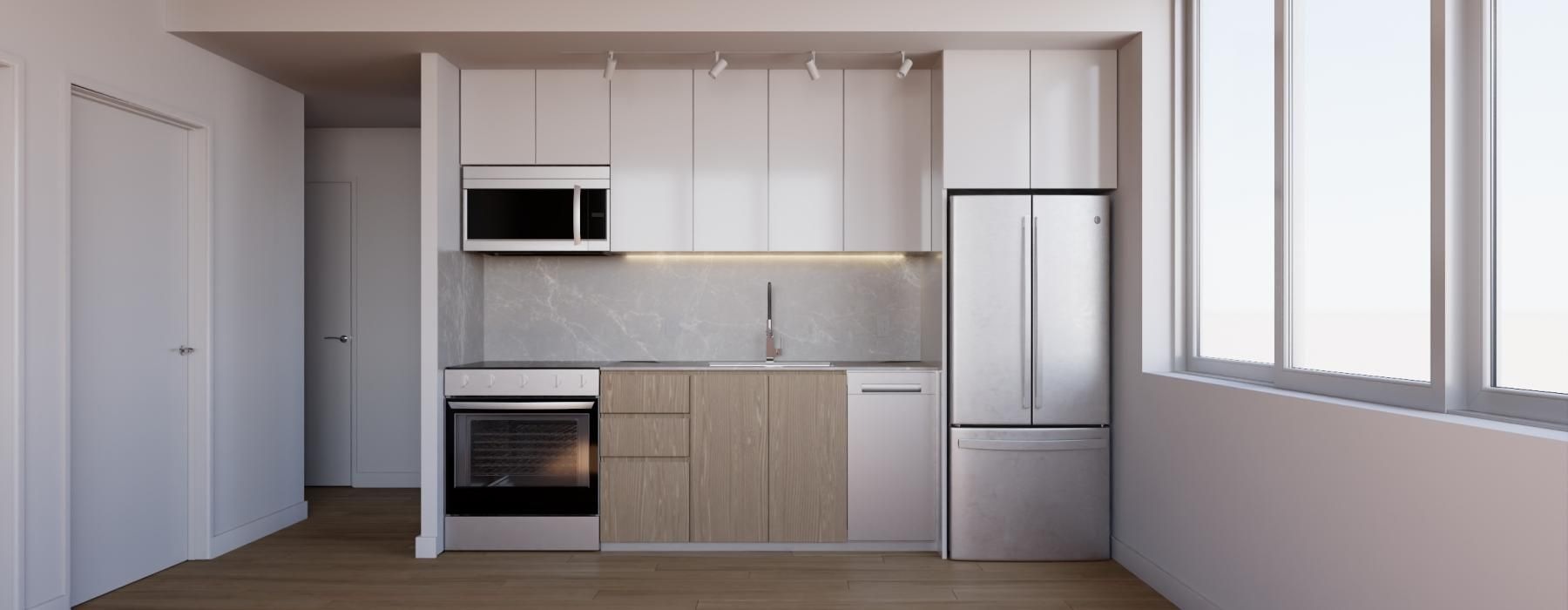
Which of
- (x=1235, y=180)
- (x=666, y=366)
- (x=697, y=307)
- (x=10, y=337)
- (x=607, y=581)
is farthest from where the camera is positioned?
(x=697, y=307)

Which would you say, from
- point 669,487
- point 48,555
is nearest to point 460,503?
point 669,487

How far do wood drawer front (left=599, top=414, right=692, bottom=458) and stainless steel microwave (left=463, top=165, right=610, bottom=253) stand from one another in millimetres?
859

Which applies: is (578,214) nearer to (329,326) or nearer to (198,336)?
(198,336)

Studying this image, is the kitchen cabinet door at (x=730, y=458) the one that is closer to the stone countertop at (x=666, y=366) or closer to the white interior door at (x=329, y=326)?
the stone countertop at (x=666, y=366)

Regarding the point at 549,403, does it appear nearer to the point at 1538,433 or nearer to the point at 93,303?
the point at 93,303

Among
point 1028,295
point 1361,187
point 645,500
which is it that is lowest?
point 645,500

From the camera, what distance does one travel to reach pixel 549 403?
13.7ft

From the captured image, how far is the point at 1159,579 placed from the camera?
11.8ft

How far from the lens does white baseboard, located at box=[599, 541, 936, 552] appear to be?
4191 mm

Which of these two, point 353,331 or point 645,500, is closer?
point 645,500

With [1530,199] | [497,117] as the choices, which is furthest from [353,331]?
[1530,199]

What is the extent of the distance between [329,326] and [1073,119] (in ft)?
15.1

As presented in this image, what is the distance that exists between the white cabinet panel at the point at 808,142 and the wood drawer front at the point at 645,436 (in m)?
1.20

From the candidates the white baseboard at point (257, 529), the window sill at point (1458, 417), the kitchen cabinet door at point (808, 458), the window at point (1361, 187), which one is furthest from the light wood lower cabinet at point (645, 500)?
the window at point (1361, 187)
